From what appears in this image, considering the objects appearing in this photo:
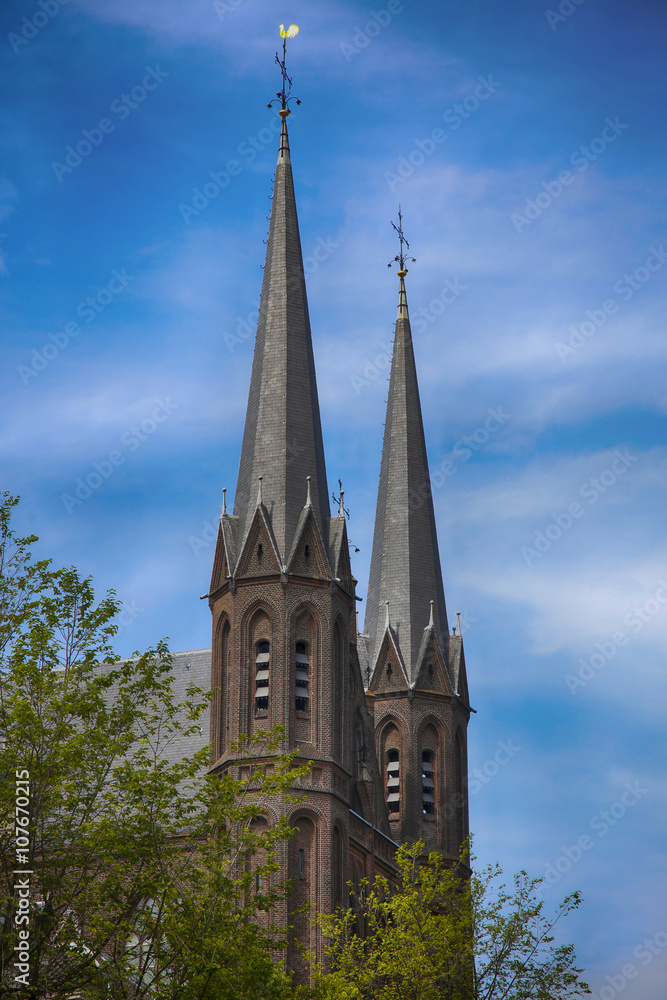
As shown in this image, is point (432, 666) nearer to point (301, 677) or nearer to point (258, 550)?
point (301, 677)

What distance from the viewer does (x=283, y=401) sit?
69.8m

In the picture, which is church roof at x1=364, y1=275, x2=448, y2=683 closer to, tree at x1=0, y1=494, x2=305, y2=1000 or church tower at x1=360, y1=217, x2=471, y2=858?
church tower at x1=360, y1=217, x2=471, y2=858

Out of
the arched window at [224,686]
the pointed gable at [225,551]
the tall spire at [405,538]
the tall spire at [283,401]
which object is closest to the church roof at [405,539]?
the tall spire at [405,538]

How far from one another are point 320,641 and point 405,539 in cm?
1889

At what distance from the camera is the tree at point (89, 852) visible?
37469 mm

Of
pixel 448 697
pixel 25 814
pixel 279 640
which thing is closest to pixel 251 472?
pixel 279 640

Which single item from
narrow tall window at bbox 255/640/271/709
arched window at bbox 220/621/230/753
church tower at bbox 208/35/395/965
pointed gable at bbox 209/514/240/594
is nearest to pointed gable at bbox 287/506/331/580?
church tower at bbox 208/35/395/965

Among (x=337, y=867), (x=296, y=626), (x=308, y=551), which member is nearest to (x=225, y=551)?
(x=308, y=551)

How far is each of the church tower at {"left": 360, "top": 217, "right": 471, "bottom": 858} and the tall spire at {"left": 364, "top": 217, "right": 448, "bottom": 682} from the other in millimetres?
52

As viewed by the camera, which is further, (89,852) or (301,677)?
(301,677)

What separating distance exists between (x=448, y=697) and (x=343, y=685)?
15714mm

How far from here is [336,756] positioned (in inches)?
2517

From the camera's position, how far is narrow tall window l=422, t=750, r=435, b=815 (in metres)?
79.2

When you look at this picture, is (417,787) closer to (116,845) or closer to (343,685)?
(343,685)
